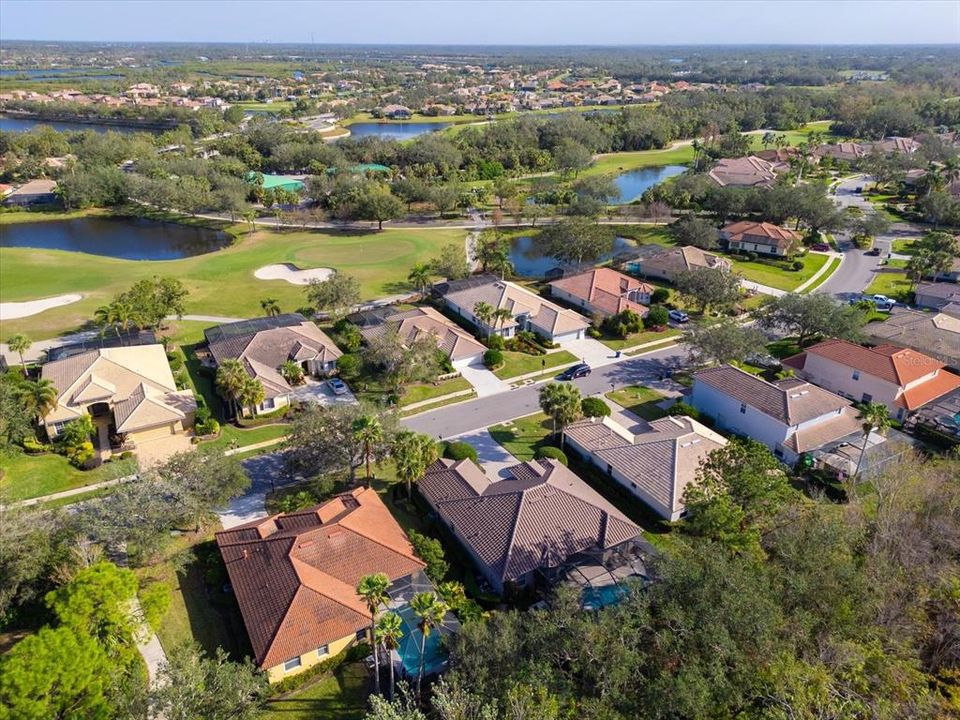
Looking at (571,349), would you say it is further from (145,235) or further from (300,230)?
(145,235)

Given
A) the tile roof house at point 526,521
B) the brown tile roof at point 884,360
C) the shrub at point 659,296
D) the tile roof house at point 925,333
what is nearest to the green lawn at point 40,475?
the tile roof house at point 526,521

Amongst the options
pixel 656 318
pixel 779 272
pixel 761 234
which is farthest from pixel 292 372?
pixel 761 234

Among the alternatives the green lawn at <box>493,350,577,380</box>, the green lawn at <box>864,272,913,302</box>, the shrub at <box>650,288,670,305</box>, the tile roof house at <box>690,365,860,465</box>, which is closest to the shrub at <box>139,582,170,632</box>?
the green lawn at <box>493,350,577,380</box>

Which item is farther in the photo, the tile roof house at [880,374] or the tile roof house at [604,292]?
the tile roof house at [604,292]

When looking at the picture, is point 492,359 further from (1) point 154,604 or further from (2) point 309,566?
(1) point 154,604

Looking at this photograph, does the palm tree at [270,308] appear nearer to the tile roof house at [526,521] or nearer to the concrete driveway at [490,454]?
the concrete driveway at [490,454]

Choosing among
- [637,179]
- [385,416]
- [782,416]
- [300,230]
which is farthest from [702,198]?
[385,416]

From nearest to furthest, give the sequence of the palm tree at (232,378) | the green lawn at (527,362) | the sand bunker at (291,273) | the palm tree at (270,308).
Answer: the palm tree at (232,378), the green lawn at (527,362), the palm tree at (270,308), the sand bunker at (291,273)
